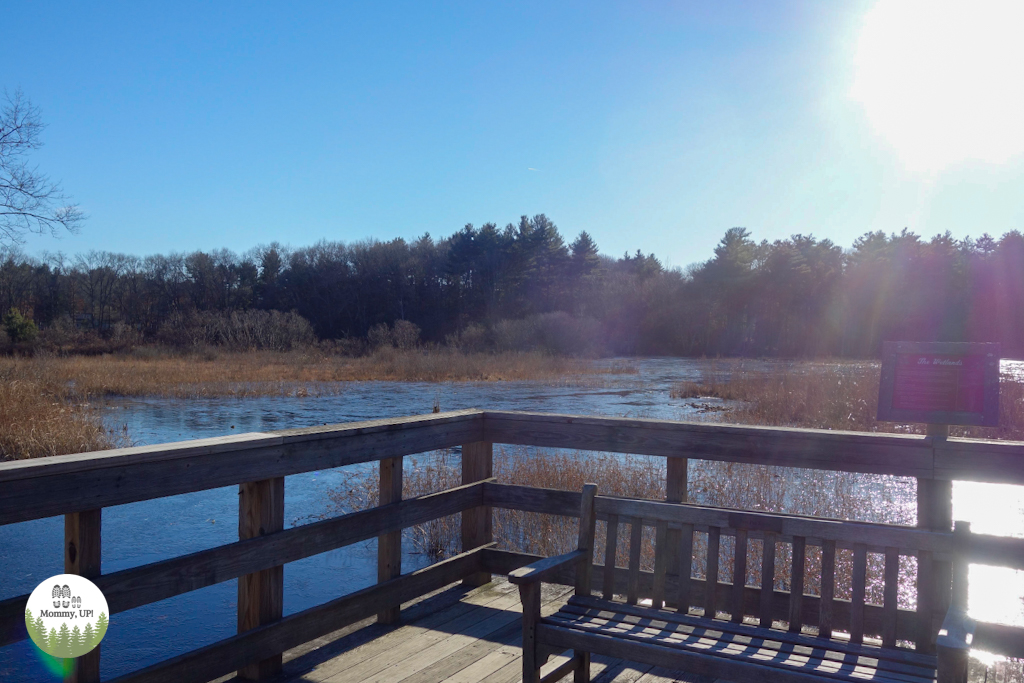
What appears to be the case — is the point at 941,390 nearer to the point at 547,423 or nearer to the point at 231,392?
the point at 547,423

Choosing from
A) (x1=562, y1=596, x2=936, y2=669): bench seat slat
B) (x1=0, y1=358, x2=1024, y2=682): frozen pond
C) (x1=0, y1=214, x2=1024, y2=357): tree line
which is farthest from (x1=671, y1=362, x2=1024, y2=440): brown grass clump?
(x1=0, y1=214, x2=1024, y2=357): tree line

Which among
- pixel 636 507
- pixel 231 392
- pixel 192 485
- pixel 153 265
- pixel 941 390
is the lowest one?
pixel 231 392

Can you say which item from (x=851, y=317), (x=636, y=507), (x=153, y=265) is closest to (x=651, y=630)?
(x=636, y=507)

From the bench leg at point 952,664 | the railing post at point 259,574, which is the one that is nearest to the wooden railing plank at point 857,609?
the bench leg at point 952,664

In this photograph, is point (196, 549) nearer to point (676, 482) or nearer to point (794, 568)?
point (676, 482)

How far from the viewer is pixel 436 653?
312cm

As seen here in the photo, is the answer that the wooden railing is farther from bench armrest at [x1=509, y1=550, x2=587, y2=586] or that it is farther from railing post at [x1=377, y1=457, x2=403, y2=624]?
bench armrest at [x1=509, y1=550, x2=587, y2=586]

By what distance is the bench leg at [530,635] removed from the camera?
8.12ft

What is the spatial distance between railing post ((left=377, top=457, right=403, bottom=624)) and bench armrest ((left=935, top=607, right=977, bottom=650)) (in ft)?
7.14

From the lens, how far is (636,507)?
2.95 metres

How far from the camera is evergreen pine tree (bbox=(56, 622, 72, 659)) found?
2236 mm

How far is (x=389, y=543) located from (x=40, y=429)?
10.3m

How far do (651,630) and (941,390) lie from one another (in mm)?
1417

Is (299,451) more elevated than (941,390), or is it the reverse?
(941,390)
